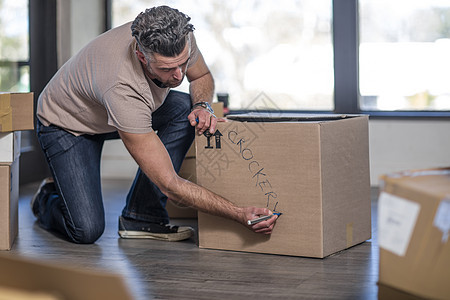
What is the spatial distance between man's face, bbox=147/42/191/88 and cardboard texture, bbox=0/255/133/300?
44.1 inches

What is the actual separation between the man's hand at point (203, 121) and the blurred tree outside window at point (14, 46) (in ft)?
6.16

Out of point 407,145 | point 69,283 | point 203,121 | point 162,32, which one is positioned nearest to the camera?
point 69,283

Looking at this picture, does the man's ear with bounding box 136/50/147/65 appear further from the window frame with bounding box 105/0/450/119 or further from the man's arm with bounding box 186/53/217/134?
the window frame with bounding box 105/0/450/119

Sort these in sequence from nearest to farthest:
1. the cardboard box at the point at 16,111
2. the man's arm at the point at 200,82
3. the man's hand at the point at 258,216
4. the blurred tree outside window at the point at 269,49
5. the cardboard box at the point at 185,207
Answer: the man's hand at the point at 258,216, the cardboard box at the point at 16,111, the man's arm at the point at 200,82, the cardboard box at the point at 185,207, the blurred tree outside window at the point at 269,49

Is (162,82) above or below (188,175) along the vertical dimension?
above

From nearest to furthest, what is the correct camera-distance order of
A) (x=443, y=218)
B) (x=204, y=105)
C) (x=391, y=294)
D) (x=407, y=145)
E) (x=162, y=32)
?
(x=443, y=218) < (x=391, y=294) < (x=162, y=32) < (x=204, y=105) < (x=407, y=145)

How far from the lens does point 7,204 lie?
2092mm

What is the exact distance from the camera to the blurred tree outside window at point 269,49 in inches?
141

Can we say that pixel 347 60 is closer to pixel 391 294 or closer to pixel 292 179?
pixel 292 179

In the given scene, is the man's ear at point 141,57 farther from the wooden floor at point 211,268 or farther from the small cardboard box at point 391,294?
the small cardboard box at point 391,294

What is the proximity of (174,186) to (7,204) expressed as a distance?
0.61 metres

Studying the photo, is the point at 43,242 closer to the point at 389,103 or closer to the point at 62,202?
the point at 62,202

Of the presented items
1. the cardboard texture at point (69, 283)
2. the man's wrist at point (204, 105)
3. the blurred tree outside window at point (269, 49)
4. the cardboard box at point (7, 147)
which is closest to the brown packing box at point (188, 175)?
the man's wrist at point (204, 105)

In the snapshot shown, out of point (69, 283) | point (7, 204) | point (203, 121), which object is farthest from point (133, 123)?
point (69, 283)
